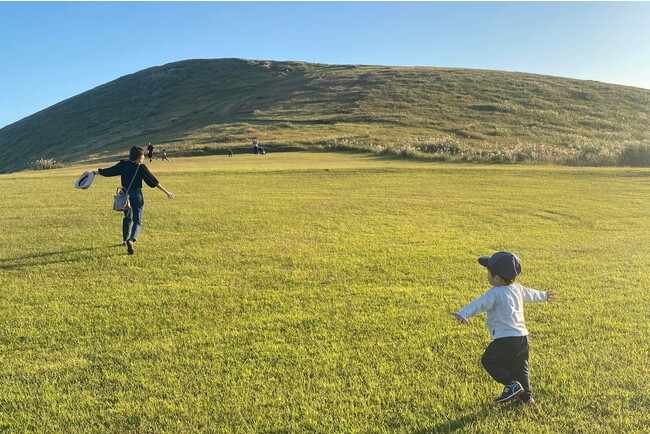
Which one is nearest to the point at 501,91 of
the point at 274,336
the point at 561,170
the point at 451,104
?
the point at 451,104

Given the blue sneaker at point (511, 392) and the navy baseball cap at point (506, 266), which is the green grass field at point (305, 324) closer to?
the blue sneaker at point (511, 392)

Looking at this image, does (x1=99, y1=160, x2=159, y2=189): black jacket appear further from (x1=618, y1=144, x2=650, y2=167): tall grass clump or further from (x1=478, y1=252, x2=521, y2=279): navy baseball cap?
(x1=618, y1=144, x2=650, y2=167): tall grass clump

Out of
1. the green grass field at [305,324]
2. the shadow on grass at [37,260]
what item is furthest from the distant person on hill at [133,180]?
the shadow on grass at [37,260]

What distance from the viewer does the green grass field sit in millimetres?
4148

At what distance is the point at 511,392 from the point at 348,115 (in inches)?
2524

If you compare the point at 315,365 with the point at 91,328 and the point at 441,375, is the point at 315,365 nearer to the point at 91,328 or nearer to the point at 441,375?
the point at 441,375

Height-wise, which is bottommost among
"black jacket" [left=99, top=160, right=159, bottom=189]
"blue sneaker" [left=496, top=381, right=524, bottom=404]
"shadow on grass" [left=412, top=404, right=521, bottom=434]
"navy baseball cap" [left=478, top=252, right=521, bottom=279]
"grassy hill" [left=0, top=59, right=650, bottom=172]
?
"shadow on grass" [left=412, top=404, right=521, bottom=434]

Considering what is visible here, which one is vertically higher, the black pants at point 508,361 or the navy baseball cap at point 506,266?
the navy baseball cap at point 506,266

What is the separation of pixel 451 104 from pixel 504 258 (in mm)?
72396

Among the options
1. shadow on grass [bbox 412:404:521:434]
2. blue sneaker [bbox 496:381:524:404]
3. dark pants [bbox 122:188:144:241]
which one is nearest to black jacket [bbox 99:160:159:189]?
dark pants [bbox 122:188:144:241]

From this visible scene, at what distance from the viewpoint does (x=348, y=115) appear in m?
66.0

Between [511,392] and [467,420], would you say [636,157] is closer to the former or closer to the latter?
[511,392]

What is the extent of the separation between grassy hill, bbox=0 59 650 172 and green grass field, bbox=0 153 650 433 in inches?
952

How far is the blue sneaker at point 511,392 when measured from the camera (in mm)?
4121
